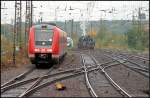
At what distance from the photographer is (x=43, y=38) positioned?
27.7m

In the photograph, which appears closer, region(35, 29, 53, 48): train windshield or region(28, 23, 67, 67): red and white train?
region(28, 23, 67, 67): red and white train

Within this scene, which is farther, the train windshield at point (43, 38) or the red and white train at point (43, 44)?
the train windshield at point (43, 38)

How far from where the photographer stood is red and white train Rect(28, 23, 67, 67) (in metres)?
27.4

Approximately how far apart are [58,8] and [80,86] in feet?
169

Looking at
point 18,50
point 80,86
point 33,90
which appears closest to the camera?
point 33,90

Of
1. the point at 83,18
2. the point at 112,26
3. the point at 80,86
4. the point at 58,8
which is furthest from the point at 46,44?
the point at 112,26

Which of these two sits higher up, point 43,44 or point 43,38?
point 43,38

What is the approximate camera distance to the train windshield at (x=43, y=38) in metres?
27.6

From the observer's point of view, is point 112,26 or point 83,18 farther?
point 112,26

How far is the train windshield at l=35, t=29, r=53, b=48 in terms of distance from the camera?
90.5 feet

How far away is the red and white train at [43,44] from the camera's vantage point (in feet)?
89.8

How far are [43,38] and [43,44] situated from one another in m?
0.41

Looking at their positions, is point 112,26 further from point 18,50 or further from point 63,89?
point 63,89

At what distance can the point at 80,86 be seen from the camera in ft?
56.3
